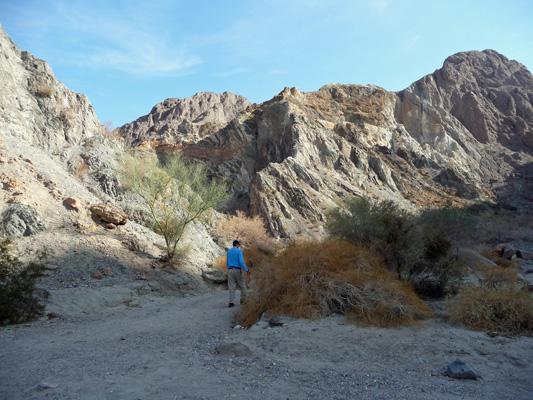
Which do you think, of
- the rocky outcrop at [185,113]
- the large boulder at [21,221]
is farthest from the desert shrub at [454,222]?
the rocky outcrop at [185,113]

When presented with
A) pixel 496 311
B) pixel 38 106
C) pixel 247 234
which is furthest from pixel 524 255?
pixel 38 106

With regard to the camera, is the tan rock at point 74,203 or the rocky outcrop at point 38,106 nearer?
the tan rock at point 74,203

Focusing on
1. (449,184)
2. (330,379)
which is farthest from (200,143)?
(330,379)

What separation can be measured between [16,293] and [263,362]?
21.9 ft

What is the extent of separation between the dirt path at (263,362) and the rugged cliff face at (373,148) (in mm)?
23985

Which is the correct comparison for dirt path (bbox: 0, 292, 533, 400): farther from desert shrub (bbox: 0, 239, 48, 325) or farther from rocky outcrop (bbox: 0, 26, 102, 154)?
rocky outcrop (bbox: 0, 26, 102, 154)

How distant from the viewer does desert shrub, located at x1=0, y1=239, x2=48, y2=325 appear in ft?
24.3

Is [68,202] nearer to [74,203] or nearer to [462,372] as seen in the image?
[74,203]

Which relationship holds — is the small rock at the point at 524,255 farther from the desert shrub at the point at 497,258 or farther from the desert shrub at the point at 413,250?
the desert shrub at the point at 413,250

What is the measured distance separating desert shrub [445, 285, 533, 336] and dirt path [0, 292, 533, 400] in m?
0.35

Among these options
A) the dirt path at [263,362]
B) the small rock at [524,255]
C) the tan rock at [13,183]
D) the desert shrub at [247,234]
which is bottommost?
the dirt path at [263,362]

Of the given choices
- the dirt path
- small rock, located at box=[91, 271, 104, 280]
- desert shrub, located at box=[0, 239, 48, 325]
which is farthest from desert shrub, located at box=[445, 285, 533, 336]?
small rock, located at box=[91, 271, 104, 280]

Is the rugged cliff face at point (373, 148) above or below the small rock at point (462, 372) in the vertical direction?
above

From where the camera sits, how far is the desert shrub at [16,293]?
742cm
